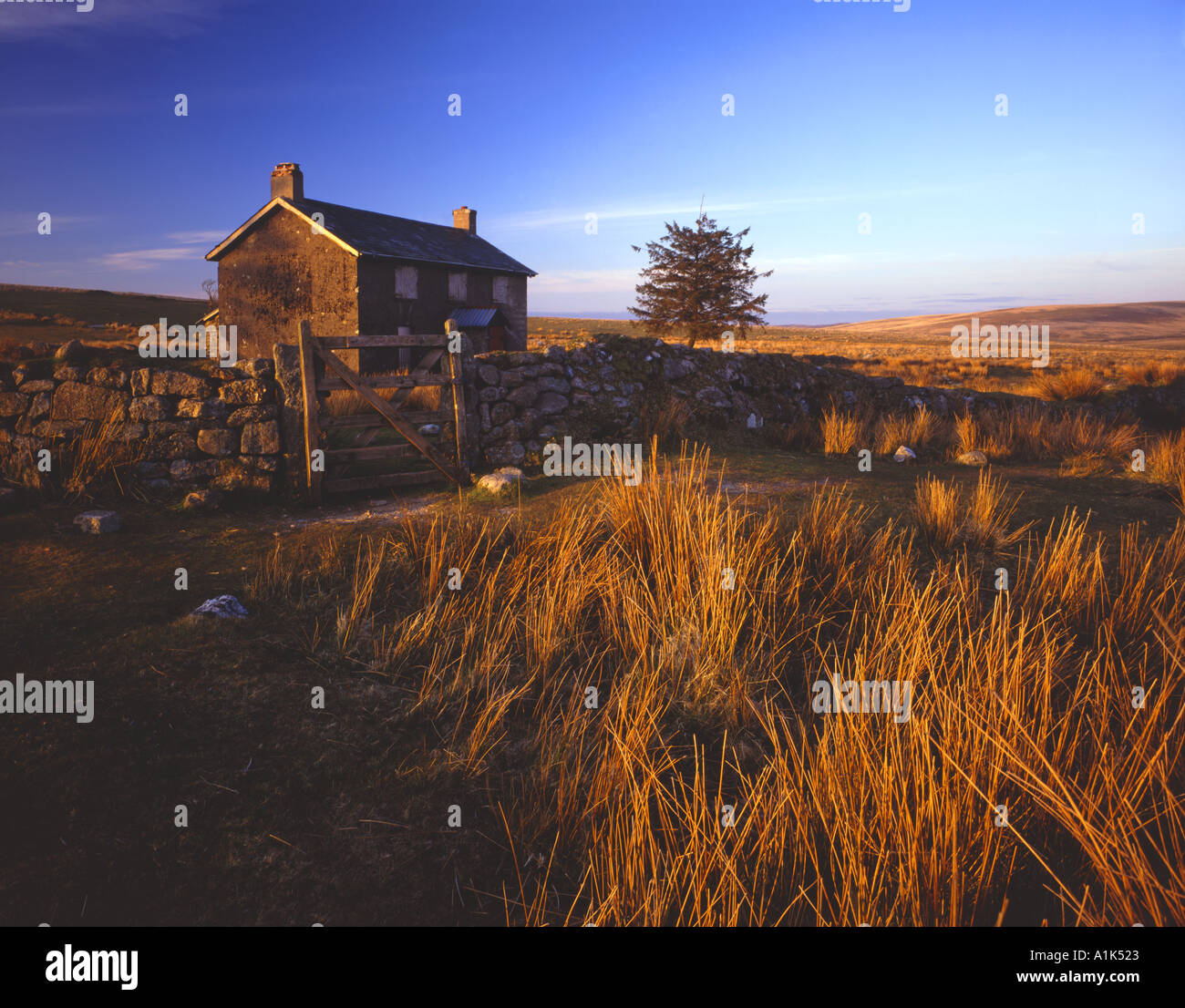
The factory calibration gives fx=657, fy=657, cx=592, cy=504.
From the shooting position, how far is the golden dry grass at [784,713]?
1.99 m

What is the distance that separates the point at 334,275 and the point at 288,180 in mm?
3418

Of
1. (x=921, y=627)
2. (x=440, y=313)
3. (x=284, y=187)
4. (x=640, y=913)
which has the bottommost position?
(x=640, y=913)

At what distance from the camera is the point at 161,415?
6.98 metres

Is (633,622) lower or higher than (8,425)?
lower

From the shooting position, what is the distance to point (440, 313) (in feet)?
75.1

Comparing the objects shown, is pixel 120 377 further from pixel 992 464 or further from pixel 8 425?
pixel 992 464

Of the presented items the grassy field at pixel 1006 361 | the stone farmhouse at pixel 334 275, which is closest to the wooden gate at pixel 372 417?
the grassy field at pixel 1006 361

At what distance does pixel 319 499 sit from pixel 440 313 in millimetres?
17204

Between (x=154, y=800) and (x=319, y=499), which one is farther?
(x=319, y=499)

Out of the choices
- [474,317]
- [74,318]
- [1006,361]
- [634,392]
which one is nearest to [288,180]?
[474,317]

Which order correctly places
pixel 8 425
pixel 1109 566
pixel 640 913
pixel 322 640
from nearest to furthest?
pixel 640 913 < pixel 322 640 < pixel 1109 566 < pixel 8 425

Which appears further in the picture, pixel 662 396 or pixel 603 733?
pixel 662 396

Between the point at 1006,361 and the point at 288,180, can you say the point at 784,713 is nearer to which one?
the point at 288,180
